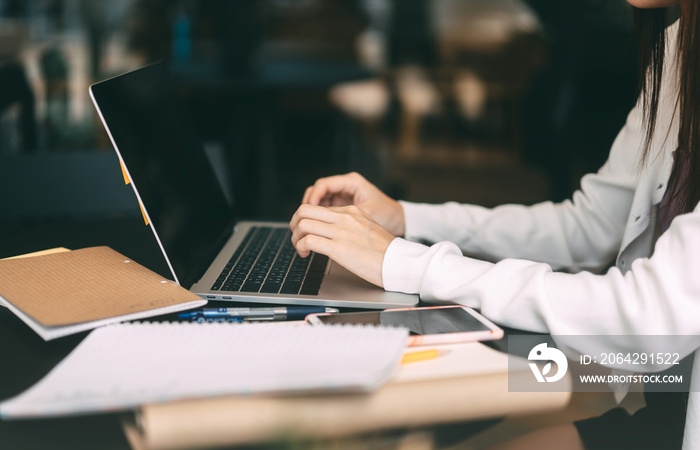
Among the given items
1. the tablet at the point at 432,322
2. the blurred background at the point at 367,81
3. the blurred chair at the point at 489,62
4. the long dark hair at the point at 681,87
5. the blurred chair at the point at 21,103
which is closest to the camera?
the tablet at the point at 432,322

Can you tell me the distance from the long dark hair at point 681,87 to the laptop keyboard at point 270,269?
20.1 inches

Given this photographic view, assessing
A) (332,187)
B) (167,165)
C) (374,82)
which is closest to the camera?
(167,165)

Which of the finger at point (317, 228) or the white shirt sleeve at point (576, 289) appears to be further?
the finger at point (317, 228)

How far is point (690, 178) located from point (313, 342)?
574mm

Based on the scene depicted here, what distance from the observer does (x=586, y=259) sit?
3.79ft

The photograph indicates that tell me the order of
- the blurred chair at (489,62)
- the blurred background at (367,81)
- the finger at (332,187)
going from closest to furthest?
the finger at (332,187) → the blurred background at (367,81) → the blurred chair at (489,62)

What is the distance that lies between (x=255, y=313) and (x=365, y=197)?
40 cm

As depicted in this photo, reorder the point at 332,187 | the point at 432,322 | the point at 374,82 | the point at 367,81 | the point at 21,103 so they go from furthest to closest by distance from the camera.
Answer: the point at 374,82 → the point at 367,81 → the point at 21,103 → the point at 332,187 → the point at 432,322

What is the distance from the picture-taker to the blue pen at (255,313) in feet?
2.44

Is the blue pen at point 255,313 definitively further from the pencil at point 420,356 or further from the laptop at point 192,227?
the pencil at point 420,356

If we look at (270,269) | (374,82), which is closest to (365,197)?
(270,269)

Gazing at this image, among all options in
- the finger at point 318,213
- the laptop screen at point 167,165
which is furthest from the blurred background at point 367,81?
the finger at point 318,213

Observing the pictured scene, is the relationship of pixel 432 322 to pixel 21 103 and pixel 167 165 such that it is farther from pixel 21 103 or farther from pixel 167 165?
pixel 21 103

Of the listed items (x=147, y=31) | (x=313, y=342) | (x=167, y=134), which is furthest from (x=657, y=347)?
(x=147, y=31)
